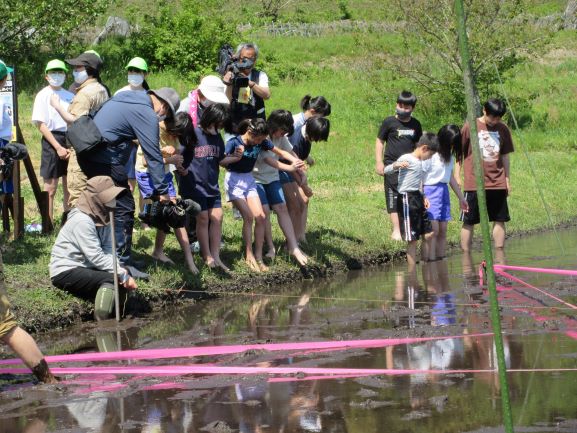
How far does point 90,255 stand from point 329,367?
103 inches

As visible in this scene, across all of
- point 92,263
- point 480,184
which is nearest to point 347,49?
point 92,263

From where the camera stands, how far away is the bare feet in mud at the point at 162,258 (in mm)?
10266

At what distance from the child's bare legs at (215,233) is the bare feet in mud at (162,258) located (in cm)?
45

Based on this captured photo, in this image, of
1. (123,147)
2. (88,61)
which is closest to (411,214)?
(123,147)

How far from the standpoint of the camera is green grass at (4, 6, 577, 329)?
995 centimetres

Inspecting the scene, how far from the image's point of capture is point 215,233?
10.4 meters

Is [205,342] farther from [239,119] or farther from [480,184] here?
[480,184]

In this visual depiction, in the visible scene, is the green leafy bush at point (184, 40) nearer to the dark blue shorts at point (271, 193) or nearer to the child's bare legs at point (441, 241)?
the child's bare legs at point (441, 241)

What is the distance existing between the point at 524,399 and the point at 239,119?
5.84 metres

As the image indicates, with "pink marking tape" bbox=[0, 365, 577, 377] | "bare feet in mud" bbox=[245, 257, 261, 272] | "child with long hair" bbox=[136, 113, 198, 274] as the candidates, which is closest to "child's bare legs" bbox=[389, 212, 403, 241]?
"bare feet in mud" bbox=[245, 257, 261, 272]

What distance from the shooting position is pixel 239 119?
11.1 meters

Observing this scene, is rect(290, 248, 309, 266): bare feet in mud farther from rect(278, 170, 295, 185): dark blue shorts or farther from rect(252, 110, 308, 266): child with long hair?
rect(278, 170, 295, 185): dark blue shorts

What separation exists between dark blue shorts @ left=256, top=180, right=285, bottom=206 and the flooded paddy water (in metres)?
1.07

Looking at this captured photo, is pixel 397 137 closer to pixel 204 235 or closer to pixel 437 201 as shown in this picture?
pixel 437 201
